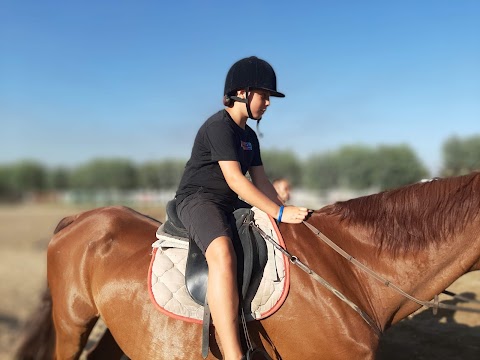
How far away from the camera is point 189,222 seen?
3.21 m

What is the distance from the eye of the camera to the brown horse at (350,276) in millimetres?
2939

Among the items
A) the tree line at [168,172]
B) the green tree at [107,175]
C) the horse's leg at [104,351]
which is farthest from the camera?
the green tree at [107,175]

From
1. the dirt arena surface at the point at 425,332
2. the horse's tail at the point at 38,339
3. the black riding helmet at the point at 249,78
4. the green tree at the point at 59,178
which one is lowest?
the green tree at the point at 59,178

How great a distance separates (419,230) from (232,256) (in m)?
1.32

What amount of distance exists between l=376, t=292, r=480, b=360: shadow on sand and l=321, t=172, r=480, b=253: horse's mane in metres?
2.42

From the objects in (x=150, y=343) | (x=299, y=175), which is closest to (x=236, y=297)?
(x=150, y=343)

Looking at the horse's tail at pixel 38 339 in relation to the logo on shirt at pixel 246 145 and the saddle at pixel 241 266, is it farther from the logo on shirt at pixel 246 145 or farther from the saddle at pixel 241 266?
the logo on shirt at pixel 246 145

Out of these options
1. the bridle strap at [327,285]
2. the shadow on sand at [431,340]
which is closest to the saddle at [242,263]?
the bridle strap at [327,285]

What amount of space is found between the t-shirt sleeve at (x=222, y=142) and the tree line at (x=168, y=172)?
21.9 metres

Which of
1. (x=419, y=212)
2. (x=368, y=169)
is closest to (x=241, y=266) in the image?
(x=419, y=212)

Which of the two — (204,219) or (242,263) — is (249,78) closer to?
(204,219)

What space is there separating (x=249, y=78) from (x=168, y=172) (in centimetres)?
6240

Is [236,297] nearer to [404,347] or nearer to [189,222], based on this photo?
[189,222]

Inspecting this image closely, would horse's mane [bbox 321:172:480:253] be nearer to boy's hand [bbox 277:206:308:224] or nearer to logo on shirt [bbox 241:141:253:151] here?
boy's hand [bbox 277:206:308:224]
